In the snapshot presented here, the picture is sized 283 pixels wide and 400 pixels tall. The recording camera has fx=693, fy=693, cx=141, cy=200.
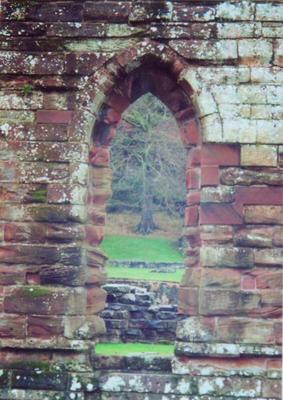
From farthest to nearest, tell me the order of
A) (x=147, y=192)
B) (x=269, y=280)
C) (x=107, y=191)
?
(x=147, y=192), (x=107, y=191), (x=269, y=280)

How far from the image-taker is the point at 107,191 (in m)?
6.92

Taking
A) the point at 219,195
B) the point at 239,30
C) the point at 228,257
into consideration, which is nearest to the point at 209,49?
the point at 239,30

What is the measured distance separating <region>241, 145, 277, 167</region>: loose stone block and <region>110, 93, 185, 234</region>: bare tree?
70.0 feet

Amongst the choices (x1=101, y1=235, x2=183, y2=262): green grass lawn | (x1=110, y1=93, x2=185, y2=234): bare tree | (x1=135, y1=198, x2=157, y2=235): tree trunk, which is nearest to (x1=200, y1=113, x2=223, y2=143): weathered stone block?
(x1=101, y1=235, x2=183, y2=262): green grass lawn

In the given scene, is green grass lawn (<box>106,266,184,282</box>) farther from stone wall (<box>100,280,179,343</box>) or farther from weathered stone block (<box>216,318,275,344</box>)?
weathered stone block (<box>216,318,275,344</box>)

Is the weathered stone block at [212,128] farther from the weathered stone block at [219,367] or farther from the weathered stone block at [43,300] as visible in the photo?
the weathered stone block at [219,367]

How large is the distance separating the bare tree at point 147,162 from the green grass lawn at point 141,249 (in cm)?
146

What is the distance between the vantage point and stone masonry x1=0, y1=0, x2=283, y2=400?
249 inches

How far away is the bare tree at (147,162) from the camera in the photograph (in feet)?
94.3

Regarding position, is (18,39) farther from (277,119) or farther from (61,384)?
(61,384)

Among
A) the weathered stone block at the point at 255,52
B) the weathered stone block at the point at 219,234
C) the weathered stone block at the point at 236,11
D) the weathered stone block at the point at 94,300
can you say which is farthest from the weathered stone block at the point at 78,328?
the weathered stone block at the point at 236,11

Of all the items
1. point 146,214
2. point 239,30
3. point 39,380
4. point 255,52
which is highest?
point 146,214

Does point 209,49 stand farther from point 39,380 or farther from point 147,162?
point 147,162

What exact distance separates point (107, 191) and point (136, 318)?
3751 mm
